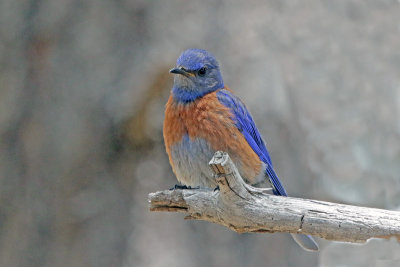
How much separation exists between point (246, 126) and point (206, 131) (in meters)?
0.49

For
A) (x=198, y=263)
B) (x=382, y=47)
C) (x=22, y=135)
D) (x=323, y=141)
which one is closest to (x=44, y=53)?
(x=22, y=135)

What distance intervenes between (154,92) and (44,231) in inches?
71.9

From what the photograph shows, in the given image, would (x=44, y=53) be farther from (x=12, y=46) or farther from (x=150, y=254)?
(x=150, y=254)

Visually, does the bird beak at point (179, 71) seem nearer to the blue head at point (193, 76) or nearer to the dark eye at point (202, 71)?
the blue head at point (193, 76)


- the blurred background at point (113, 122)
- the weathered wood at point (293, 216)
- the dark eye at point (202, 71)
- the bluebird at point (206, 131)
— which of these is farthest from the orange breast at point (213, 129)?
the blurred background at point (113, 122)

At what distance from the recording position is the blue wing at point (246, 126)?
17.5ft

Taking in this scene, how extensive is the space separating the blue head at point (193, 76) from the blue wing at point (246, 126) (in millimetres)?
149

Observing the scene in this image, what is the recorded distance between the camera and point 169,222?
655cm

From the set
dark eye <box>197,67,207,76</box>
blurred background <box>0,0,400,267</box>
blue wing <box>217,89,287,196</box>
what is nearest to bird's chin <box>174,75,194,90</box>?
dark eye <box>197,67,207,76</box>

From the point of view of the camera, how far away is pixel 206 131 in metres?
5.07

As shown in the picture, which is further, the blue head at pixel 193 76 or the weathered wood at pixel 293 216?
the blue head at pixel 193 76

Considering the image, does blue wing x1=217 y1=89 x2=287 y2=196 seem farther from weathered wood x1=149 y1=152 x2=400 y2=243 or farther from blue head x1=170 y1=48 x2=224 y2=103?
weathered wood x1=149 y1=152 x2=400 y2=243

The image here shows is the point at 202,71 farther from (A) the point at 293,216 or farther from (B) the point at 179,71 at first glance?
(A) the point at 293,216

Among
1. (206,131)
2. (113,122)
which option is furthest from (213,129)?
(113,122)
